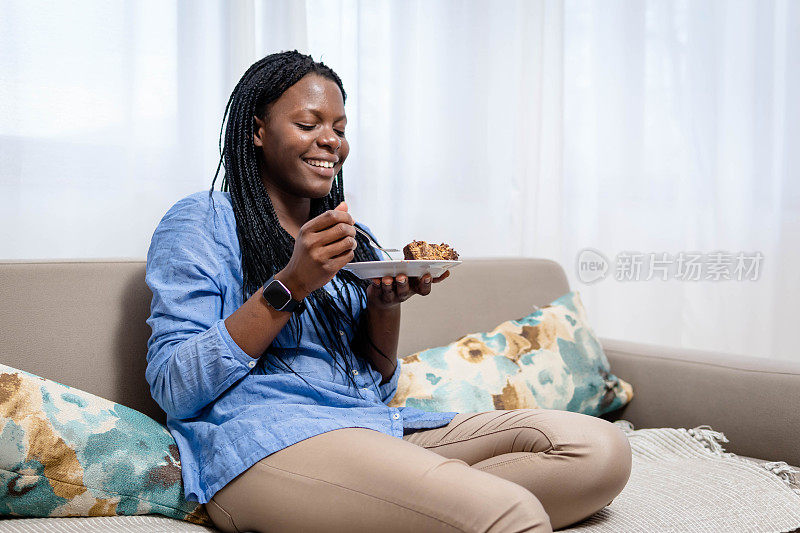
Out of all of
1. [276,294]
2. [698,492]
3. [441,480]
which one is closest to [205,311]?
[276,294]

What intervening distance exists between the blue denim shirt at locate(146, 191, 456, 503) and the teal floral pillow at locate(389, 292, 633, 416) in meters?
0.29

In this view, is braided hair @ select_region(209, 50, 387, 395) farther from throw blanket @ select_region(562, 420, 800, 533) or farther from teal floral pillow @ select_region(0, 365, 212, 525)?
throw blanket @ select_region(562, 420, 800, 533)

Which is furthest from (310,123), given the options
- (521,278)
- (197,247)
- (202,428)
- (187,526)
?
(521,278)

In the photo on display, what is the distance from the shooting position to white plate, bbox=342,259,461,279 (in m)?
1.19

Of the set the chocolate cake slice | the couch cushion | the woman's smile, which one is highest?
the woman's smile

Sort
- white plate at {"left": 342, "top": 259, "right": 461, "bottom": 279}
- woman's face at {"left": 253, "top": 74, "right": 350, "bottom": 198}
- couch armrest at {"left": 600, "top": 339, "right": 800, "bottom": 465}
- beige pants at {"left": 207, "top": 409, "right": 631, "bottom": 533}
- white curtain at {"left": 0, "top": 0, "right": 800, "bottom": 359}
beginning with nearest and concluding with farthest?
1. beige pants at {"left": 207, "top": 409, "right": 631, "bottom": 533}
2. white plate at {"left": 342, "top": 259, "right": 461, "bottom": 279}
3. woman's face at {"left": 253, "top": 74, "right": 350, "bottom": 198}
4. couch armrest at {"left": 600, "top": 339, "right": 800, "bottom": 465}
5. white curtain at {"left": 0, "top": 0, "right": 800, "bottom": 359}

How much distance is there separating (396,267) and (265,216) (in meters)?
0.27

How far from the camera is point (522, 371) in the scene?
172 centimetres

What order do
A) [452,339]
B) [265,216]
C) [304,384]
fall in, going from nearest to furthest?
1. [304,384]
2. [265,216]
3. [452,339]

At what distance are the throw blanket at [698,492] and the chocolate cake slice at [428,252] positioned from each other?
0.48 m

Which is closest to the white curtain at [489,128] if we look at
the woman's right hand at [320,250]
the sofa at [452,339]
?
the sofa at [452,339]

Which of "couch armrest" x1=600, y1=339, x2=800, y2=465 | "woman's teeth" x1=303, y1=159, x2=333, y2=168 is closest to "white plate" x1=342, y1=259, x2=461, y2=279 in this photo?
"woman's teeth" x1=303, y1=159, x2=333, y2=168

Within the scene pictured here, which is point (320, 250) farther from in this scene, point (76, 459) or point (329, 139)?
point (76, 459)

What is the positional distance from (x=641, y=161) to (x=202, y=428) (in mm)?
2102
